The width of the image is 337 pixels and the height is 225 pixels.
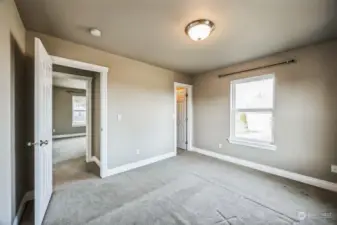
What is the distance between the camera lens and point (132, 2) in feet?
5.95

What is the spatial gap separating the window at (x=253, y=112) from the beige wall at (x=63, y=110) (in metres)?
7.59

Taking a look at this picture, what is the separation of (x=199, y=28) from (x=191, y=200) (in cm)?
237

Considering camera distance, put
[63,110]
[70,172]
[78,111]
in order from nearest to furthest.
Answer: [70,172]
[63,110]
[78,111]

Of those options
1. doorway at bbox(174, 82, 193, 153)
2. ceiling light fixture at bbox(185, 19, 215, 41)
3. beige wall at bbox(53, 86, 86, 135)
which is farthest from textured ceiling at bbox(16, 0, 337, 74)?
beige wall at bbox(53, 86, 86, 135)

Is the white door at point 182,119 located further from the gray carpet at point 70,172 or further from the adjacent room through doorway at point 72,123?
the gray carpet at point 70,172

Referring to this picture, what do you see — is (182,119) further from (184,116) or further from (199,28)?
(199,28)

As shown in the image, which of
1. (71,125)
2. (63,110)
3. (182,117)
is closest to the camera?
(182,117)

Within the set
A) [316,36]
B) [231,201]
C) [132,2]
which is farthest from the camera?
[316,36]

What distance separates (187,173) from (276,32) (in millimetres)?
2885

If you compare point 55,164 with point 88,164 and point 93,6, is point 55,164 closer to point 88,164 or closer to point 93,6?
point 88,164

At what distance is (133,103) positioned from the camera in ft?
12.4

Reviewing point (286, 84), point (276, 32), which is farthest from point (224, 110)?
point (276, 32)

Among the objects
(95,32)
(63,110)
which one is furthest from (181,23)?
(63,110)

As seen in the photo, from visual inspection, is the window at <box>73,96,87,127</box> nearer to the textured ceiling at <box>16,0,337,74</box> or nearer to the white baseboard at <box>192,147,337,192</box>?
the textured ceiling at <box>16,0,337,74</box>
